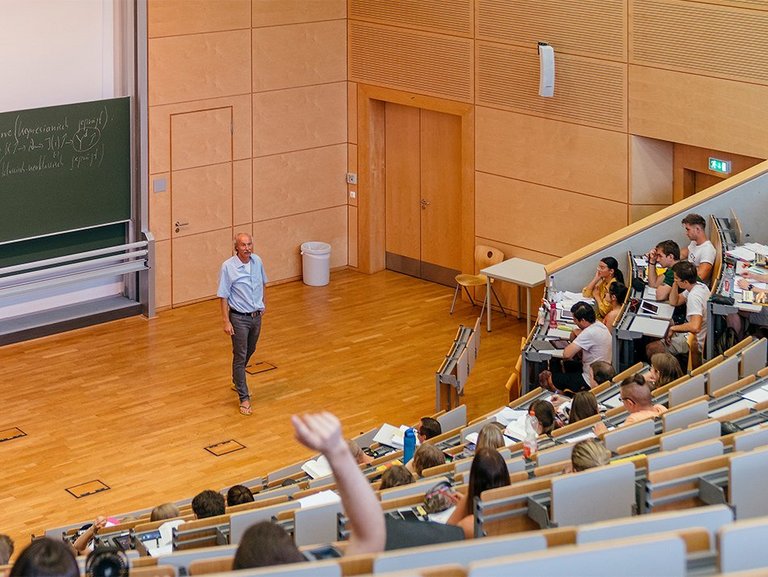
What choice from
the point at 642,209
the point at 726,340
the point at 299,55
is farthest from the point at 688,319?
the point at 299,55

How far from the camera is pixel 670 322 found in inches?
366

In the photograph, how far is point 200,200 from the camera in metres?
13.0

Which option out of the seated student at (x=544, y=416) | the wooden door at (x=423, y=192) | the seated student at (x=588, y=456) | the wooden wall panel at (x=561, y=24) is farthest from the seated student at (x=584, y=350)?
the wooden door at (x=423, y=192)

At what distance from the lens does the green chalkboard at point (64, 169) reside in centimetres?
1162

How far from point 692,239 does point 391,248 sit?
5.01 meters

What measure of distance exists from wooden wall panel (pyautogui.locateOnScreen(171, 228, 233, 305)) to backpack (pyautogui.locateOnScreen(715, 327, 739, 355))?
6026 mm

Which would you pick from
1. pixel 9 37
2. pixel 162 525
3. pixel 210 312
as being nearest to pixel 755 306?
pixel 162 525

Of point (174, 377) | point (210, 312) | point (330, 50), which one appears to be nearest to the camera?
point (174, 377)

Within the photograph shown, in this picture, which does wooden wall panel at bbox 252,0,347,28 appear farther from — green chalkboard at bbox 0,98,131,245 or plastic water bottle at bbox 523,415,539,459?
plastic water bottle at bbox 523,415,539,459

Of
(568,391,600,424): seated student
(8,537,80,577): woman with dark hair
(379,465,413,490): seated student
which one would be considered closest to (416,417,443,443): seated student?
(568,391,600,424): seated student

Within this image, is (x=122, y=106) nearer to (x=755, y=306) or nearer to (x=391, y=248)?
(x=391, y=248)

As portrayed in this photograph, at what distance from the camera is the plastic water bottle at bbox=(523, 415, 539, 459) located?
6.92 metres

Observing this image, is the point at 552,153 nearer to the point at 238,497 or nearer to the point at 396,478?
the point at 238,497

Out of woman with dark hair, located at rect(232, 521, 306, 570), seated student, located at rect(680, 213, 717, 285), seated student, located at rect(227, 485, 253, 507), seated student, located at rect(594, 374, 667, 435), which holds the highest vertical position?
woman with dark hair, located at rect(232, 521, 306, 570)
